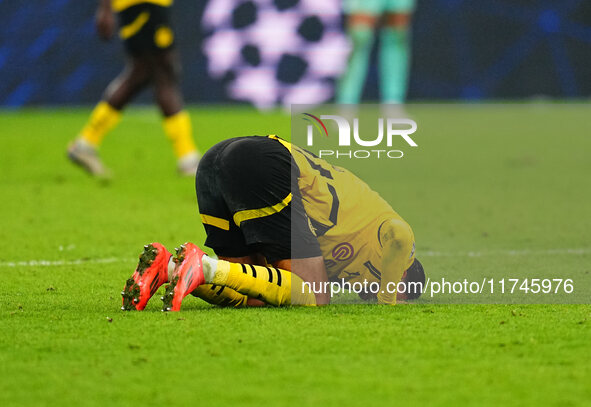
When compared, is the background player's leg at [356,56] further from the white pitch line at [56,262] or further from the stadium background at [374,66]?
the white pitch line at [56,262]

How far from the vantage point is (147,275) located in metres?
3.77

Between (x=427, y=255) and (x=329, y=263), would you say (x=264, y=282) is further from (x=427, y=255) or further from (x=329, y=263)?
(x=427, y=255)

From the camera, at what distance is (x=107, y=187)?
868 cm

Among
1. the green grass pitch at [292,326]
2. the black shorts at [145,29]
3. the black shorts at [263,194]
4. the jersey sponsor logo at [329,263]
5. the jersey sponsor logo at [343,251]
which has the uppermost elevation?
the black shorts at [145,29]

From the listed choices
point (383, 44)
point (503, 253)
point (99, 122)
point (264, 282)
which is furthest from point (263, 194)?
point (383, 44)

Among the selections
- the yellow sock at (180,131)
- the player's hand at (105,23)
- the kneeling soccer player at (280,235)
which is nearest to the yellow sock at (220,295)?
the kneeling soccer player at (280,235)

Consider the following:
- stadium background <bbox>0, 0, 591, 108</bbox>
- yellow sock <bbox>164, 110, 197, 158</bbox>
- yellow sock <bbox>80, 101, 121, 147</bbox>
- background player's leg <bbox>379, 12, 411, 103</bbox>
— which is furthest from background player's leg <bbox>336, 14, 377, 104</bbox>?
yellow sock <bbox>80, 101, 121, 147</bbox>

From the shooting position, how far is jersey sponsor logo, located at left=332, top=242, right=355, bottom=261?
4027 mm

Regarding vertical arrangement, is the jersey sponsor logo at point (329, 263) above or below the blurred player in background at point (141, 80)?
below

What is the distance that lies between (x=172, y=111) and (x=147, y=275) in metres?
5.20

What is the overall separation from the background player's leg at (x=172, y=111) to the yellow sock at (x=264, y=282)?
197 inches

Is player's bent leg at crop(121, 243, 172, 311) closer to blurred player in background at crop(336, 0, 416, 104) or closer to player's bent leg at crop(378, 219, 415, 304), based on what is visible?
player's bent leg at crop(378, 219, 415, 304)

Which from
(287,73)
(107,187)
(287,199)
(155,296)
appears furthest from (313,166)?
(287,73)

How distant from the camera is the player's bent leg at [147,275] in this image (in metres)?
3.75
